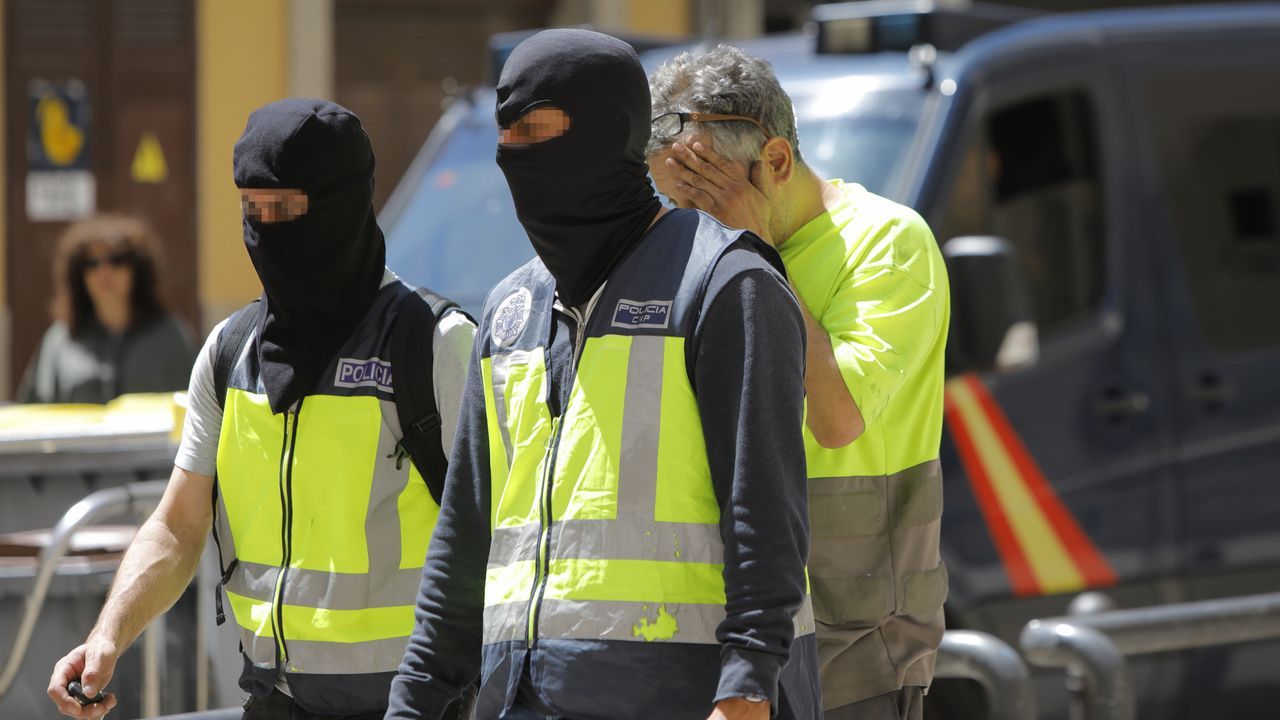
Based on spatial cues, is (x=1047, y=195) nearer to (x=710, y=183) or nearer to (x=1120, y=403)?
(x=1120, y=403)

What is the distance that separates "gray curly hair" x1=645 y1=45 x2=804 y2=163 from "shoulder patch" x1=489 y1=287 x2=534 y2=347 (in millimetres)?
426

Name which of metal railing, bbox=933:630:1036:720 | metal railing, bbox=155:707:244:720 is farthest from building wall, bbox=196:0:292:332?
metal railing, bbox=155:707:244:720

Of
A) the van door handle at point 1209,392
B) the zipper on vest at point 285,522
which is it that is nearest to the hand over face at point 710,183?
Result: the zipper on vest at point 285,522

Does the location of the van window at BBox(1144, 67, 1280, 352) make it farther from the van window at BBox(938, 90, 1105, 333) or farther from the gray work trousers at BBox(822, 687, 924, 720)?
the gray work trousers at BBox(822, 687, 924, 720)

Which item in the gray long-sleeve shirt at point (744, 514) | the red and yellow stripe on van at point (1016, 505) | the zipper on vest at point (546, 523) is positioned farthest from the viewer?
the red and yellow stripe on van at point (1016, 505)

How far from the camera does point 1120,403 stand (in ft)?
16.2

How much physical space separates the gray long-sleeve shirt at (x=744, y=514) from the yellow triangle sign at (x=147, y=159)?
35.1ft

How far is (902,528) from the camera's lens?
→ 9.26 feet

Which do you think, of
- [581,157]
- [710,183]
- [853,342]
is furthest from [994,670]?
[581,157]

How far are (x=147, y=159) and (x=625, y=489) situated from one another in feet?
35.7

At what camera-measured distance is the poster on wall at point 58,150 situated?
39.7 ft

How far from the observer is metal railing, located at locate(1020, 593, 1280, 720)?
12.5ft

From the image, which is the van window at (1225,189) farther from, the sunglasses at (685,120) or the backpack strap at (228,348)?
the backpack strap at (228,348)

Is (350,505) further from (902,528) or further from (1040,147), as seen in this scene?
(1040,147)
